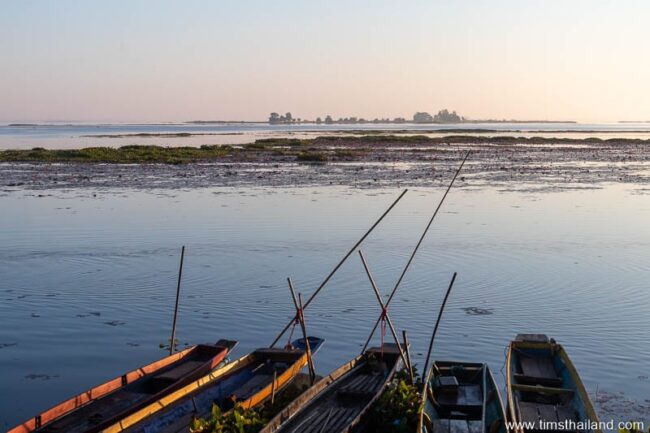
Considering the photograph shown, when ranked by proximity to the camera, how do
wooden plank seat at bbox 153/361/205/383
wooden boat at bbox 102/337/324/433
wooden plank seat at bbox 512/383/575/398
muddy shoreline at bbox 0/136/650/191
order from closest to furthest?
wooden boat at bbox 102/337/324/433 < wooden plank seat at bbox 512/383/575/398 < wooden plank seat at bbox 153/361/205/383 < muddy shoreline at bbox 0/136/650/191

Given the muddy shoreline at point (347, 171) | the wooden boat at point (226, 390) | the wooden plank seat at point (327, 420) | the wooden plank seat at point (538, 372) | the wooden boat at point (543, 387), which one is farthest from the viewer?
Result: the muddy shoreline at point (347, 171)

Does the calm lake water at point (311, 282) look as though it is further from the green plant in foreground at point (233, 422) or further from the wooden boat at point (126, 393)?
the green plant in foreground at point (233, 422)

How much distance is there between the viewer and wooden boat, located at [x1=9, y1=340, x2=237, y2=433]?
666 centimetres

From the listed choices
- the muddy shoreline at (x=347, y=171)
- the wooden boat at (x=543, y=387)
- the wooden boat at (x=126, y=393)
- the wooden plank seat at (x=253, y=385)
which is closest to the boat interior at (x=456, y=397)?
the wooden boat at (x=543, y=387)

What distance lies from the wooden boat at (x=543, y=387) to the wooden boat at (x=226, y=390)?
2236mm

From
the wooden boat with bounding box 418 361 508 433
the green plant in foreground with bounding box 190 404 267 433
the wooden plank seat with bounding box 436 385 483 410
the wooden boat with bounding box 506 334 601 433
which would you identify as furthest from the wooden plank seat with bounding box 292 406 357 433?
the wooden boat with bounding box 506 334 601 433

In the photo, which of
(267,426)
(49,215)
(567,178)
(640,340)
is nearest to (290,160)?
(567,178)

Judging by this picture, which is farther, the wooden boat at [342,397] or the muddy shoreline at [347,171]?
the muddy shoreline at [347,171]

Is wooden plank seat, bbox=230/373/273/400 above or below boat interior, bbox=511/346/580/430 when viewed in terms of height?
below

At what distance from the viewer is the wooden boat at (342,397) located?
676cm

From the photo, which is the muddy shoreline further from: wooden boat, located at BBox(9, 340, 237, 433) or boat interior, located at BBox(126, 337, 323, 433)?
wooden boat, located at BBox(9, 340, 237, 433)

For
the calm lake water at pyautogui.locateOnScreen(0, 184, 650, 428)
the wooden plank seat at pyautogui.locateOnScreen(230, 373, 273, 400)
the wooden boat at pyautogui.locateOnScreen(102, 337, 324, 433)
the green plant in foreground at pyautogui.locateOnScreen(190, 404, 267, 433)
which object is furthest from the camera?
the calm lake water at pyautogui.locateOnScreen(0, 184, 650, 428)

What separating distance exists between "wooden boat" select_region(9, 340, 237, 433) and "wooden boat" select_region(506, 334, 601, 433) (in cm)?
314

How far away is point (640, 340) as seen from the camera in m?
9.38
